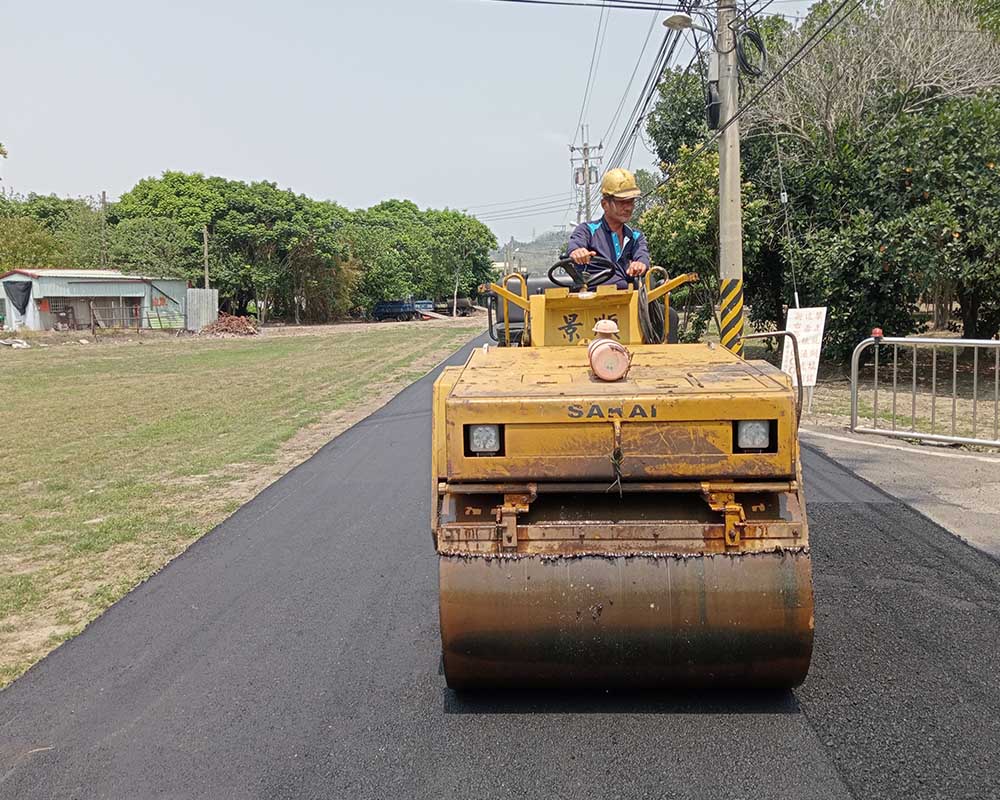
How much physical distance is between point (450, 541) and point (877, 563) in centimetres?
345

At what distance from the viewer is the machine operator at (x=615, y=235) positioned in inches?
239

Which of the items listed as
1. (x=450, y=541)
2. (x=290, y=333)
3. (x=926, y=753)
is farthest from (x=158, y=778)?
(x=290, y=333)

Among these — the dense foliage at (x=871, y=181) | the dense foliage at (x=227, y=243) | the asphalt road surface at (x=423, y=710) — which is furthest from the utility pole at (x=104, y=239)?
the asphalt road surface at (x=423, y=710)

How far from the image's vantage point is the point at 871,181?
656 inches

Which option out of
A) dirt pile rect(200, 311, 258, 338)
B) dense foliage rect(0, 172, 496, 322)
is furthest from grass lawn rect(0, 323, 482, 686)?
dense foliage rect(0, 172, 496, 322)

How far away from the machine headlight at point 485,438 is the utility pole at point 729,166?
9.73m

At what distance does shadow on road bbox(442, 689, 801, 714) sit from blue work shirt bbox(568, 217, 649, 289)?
2.92m

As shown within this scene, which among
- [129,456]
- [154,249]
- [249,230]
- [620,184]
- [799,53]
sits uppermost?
[249,230]

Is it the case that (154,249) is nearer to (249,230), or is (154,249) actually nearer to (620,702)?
(249,230)

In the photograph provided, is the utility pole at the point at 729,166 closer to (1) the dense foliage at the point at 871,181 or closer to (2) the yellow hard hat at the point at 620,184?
(1) the dense foliage at the point at 871,181

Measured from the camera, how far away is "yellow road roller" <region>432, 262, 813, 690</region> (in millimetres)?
3826

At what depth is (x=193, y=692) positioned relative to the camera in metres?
4.35

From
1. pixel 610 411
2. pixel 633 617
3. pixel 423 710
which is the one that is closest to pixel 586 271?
pixel 610 411

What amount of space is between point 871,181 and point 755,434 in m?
14.6
